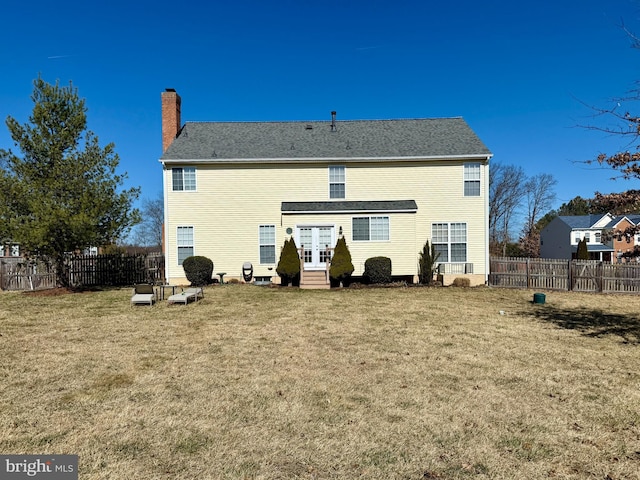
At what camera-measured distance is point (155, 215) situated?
55219 mm

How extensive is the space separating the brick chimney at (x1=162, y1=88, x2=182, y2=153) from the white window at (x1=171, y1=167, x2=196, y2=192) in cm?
238

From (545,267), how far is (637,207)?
11.2m

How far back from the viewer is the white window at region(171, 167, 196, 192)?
1888 cm

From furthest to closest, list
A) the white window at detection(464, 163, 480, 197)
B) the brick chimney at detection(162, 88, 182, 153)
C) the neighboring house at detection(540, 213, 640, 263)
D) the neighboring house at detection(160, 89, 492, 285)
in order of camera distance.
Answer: the neighboring house at detection(540, 213, 640, 263) → the brick chimney at detection(162, 88, 182, 153) → the white window at detection(464, 163, 480, 197) → the neighboring house at detection(160, 89, 492, 285)

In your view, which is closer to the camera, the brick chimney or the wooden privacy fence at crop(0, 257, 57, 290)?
the wooden privacy fence at crop(0, 257, 57, 290)

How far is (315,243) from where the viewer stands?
18594 mm

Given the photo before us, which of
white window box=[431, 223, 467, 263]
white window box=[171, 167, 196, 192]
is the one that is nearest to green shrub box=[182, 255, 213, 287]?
white window box=[171, 167, 196, 192]

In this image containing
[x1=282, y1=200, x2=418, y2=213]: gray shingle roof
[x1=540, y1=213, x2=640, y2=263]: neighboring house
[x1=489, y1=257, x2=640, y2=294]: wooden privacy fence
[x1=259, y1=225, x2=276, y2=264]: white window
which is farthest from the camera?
[x1=540, y1=213, x2=640, y2=263]: neighboring house

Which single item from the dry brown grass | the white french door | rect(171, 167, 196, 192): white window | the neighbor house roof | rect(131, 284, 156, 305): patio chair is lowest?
the dry brown grass

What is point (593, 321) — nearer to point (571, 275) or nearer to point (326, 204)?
point (571, 275)

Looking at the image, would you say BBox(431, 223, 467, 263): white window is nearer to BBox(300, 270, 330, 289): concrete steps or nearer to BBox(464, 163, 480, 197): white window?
BBox(464, 163, 480, 197): white window

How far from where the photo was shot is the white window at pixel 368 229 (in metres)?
18.4

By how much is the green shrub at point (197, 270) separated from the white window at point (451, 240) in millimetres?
11368

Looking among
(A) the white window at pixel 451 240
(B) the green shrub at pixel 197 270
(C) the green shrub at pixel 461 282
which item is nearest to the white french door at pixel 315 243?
(B) the green shrub at pixel 197 270
